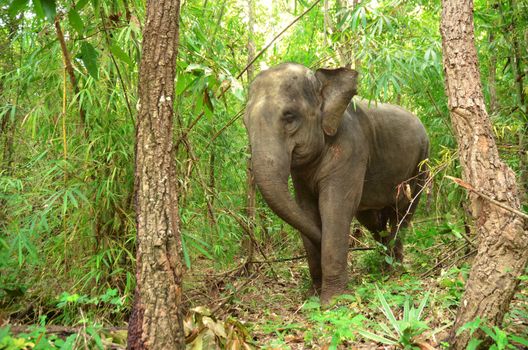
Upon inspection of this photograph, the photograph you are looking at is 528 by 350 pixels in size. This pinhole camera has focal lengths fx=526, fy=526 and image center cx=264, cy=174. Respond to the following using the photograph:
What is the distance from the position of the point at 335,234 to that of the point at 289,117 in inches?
39.9

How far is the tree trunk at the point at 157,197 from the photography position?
89.2 inches

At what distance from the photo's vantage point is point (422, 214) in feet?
25.8

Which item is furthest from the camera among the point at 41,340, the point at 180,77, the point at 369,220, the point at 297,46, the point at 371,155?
the point at 297,46

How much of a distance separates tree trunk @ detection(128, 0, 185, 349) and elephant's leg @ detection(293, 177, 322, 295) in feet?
7.57

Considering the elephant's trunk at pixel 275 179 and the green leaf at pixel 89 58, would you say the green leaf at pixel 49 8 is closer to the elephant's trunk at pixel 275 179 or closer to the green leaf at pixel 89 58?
the green leaf at pixel 89 58

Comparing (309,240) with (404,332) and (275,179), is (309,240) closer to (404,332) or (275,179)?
(275,179)

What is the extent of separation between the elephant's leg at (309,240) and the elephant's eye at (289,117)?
2.41 ft

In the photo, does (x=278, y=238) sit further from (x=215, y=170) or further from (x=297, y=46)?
(x=297, y=46)

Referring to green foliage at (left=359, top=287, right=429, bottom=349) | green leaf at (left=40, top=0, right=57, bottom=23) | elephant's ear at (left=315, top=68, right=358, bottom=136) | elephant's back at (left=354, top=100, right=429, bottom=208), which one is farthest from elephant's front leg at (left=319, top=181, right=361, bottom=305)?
green leaf at (left=40, top=0, right=57, bottom=23)

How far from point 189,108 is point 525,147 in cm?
267

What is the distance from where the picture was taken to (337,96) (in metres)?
4.33

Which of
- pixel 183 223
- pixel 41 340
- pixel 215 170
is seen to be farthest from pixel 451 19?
pixel 215 170

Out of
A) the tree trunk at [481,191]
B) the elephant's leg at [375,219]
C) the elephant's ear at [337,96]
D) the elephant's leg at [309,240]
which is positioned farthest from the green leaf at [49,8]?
the elephant's leg at [375,219]

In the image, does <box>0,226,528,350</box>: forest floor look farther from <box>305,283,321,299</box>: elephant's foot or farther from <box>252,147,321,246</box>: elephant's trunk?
<box>252,147,321,246</box>: elephant's trunk
